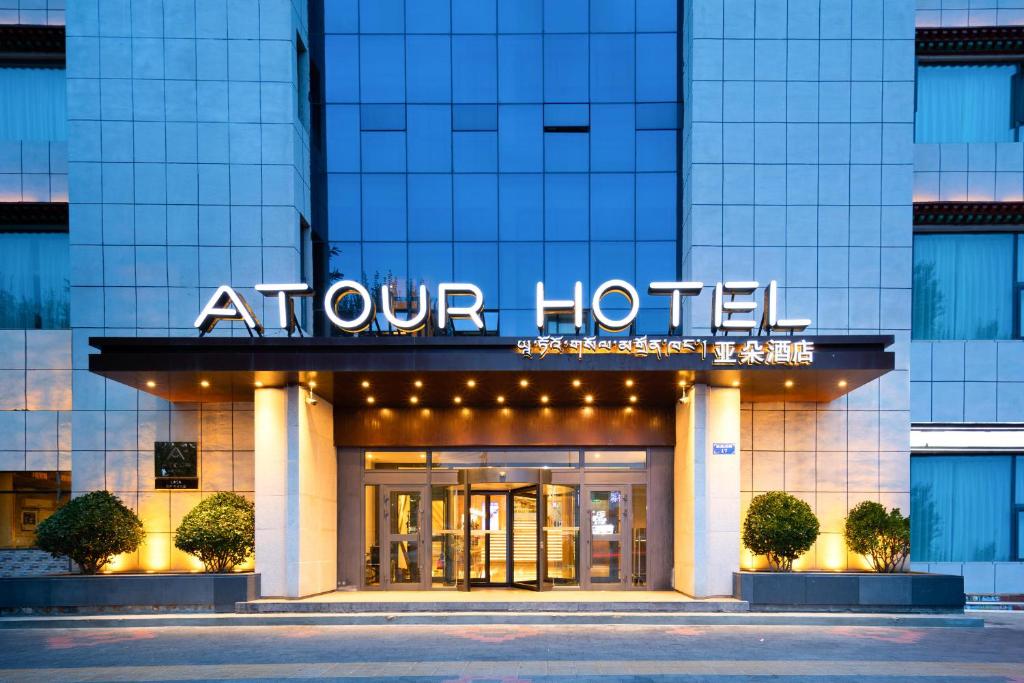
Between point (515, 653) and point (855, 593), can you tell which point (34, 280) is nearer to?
point (515, 653)

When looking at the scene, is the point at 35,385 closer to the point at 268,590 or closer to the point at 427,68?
the point at 268,590

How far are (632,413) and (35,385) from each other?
48.1ft

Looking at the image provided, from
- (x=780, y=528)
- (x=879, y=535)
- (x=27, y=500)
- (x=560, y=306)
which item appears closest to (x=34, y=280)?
(x=27, y=500)

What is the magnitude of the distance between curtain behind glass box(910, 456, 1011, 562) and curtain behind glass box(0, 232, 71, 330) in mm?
21933

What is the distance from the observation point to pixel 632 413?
20.3 m

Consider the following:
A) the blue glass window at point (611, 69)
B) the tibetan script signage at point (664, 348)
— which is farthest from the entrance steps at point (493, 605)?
the blue glass window at point (611, 69)

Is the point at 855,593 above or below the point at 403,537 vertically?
below

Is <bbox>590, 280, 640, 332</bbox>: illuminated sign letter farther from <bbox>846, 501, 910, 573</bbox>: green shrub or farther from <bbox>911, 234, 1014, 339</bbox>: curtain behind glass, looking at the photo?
<bbox>911, 234, 1014, 339</bbox>: curtain behind glass

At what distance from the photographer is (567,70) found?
20.5 m

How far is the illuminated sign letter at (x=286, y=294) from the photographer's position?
16500 millimetres

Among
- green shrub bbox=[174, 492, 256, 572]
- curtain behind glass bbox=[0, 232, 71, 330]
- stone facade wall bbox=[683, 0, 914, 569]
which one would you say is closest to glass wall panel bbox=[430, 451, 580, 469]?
stone facade wall bbox=[683, 0, 914, 569]

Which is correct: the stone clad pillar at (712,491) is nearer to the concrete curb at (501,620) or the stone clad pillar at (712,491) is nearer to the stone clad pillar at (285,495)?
the concrete curb at (501,620)

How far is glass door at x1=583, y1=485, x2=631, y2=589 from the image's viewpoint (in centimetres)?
1992

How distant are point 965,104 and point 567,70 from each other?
33.9 ft
